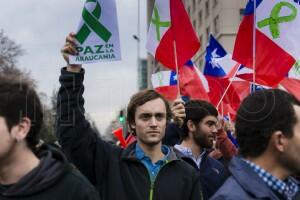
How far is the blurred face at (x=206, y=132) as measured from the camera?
16.1 ft

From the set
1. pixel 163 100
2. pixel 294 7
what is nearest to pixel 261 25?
pixel 294 7

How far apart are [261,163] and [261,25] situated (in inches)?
162

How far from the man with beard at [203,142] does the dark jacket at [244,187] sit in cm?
219

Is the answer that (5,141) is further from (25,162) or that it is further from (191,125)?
(191,125)

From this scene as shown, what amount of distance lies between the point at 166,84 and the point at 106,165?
5727 millimetres

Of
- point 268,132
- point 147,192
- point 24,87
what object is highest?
point 24,87

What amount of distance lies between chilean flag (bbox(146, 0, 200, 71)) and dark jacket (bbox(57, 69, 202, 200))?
8.57 ft

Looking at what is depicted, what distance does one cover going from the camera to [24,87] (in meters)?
→ 2.75

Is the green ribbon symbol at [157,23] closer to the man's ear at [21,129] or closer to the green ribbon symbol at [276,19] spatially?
the green ribbon symbol at [276,19]

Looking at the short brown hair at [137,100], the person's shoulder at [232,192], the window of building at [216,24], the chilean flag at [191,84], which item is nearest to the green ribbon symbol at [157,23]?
the chilean flag at [191,84]

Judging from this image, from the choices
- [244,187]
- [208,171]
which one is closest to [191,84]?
[208,171]

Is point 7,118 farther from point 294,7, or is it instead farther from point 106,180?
point 294,7

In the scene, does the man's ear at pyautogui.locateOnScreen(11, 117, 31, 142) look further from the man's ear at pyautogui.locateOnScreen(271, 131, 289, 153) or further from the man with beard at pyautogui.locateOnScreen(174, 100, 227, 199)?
the man with beard at pyautogui.locateOnScreen(174, 100, 227, 199)

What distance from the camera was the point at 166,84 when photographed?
940 centimetres
